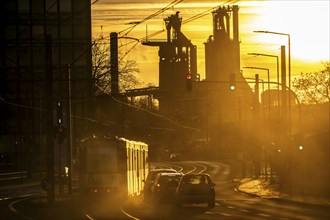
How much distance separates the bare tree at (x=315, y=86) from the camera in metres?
106

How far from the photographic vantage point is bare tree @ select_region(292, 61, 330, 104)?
105688 mm

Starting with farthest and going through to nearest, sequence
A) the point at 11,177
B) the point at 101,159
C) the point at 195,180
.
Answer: the point at 11,177 < the point at 101,159 < the point at 195,180

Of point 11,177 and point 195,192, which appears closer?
point 195,192

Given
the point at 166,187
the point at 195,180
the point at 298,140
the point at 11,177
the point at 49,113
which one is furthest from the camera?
the point at 11,177

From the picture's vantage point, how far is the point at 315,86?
351 feet

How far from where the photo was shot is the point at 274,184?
6731 centimetres

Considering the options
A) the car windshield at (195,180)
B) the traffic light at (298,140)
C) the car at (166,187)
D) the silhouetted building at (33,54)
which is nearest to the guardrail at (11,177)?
the silhouetted building at (33,54)

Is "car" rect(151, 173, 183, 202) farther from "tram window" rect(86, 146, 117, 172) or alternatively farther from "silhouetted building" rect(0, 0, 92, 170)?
"silhouetted building" rect(0, 0, 92, 170)

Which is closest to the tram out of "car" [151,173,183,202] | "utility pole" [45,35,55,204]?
"car" [151,173,183,202]

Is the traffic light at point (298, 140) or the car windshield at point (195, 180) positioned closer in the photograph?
the car windshield at point (195, 180)

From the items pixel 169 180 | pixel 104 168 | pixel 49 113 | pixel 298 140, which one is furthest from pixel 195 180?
pixel 298 140

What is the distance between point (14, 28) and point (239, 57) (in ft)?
205

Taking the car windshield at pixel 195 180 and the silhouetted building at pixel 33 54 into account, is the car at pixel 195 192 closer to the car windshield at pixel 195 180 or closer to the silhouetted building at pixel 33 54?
the car windshield at pixel 195 180

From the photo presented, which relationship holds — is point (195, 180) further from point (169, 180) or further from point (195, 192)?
point (169, 180)
